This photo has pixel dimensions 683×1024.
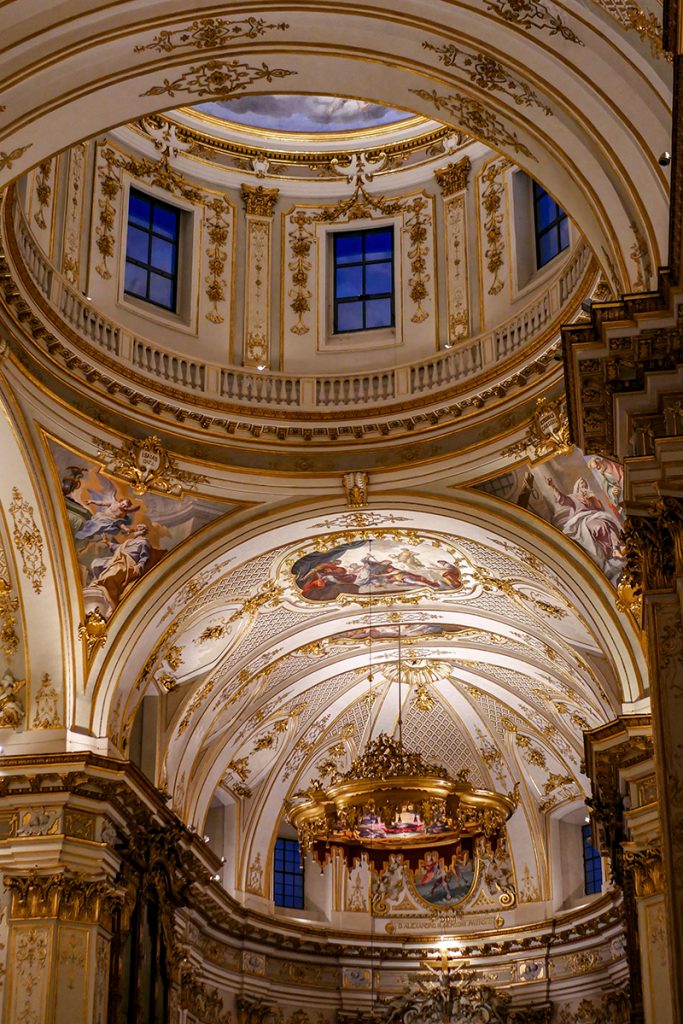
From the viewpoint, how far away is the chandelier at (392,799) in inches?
750

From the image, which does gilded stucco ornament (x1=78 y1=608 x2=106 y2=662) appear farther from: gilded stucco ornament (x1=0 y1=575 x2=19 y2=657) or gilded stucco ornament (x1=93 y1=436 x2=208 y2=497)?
gilded stucco ornament (x1=93 y1=436 x2=208 y2=497)

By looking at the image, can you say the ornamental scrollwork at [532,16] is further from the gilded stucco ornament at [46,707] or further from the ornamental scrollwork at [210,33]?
the gilded stucco ornament at [46,707]

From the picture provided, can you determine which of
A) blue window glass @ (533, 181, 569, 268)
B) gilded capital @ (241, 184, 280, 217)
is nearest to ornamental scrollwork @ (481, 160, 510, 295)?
blue window glass @ (533, 181, 569, 268)

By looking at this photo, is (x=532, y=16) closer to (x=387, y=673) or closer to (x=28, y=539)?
(x=28, y=539)

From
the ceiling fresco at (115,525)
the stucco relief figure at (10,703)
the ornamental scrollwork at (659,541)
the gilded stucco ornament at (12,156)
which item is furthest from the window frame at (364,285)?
the ornamental scrollwork at (659,541)

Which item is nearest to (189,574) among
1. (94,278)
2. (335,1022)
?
(94,278)

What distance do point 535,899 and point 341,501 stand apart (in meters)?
11.1

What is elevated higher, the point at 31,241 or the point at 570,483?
the point at 31,241

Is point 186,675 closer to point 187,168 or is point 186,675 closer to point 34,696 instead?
point 34,696

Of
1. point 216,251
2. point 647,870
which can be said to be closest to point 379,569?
point 216,251

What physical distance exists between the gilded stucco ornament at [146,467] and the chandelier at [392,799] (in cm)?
435

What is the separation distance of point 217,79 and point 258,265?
6.32 meters

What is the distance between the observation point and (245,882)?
84.0 ft

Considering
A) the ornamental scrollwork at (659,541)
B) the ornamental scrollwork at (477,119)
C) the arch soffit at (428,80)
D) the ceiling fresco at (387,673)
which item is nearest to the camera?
the ornamental scrollwork at (659,541)
